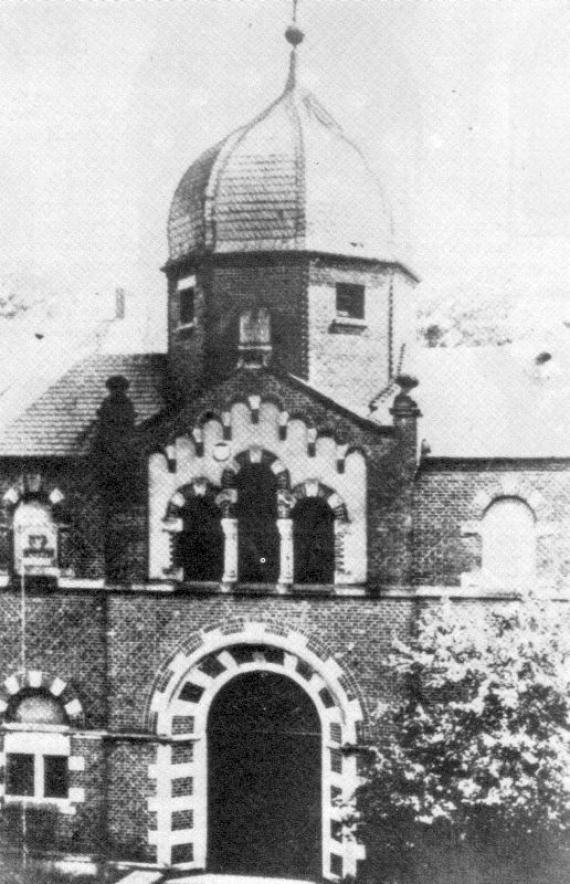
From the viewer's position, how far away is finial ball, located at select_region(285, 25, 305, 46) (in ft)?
82.1

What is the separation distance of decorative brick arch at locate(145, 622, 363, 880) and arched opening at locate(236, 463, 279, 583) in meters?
1.07

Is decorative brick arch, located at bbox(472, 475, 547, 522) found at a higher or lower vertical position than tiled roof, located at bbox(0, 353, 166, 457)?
lower

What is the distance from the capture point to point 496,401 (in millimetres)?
23734

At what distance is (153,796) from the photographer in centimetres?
2242

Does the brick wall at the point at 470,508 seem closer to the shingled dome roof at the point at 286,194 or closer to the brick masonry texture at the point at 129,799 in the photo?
the shingled dome roof at the point at 286,194

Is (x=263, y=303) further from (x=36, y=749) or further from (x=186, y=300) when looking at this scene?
(x=36, y=749)

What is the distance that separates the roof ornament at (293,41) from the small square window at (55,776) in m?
15.7

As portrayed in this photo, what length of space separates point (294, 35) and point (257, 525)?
11250mm

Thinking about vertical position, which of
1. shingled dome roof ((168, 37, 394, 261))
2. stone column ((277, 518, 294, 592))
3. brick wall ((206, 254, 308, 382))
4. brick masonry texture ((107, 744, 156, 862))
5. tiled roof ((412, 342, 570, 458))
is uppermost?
shingled dome roof ((168, 37, 394, 261))

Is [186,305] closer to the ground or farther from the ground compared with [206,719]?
farther from the ground

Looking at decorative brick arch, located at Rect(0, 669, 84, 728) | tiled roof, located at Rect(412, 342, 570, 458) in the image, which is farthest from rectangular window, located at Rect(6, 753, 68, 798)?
tiled roof, located at Rect(412, 342, 570, 458)

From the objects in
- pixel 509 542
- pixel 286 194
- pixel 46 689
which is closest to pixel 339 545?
pixel 509 542

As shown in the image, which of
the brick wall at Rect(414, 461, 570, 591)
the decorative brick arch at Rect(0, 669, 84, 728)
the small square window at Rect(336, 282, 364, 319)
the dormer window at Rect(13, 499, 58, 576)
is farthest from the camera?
the small square window at Rect(336, 282, 364, 319)

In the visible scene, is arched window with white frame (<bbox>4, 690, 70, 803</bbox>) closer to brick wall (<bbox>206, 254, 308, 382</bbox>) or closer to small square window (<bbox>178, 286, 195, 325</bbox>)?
brick wall (<bbox>206, 254, 308, 382</bbox>)
